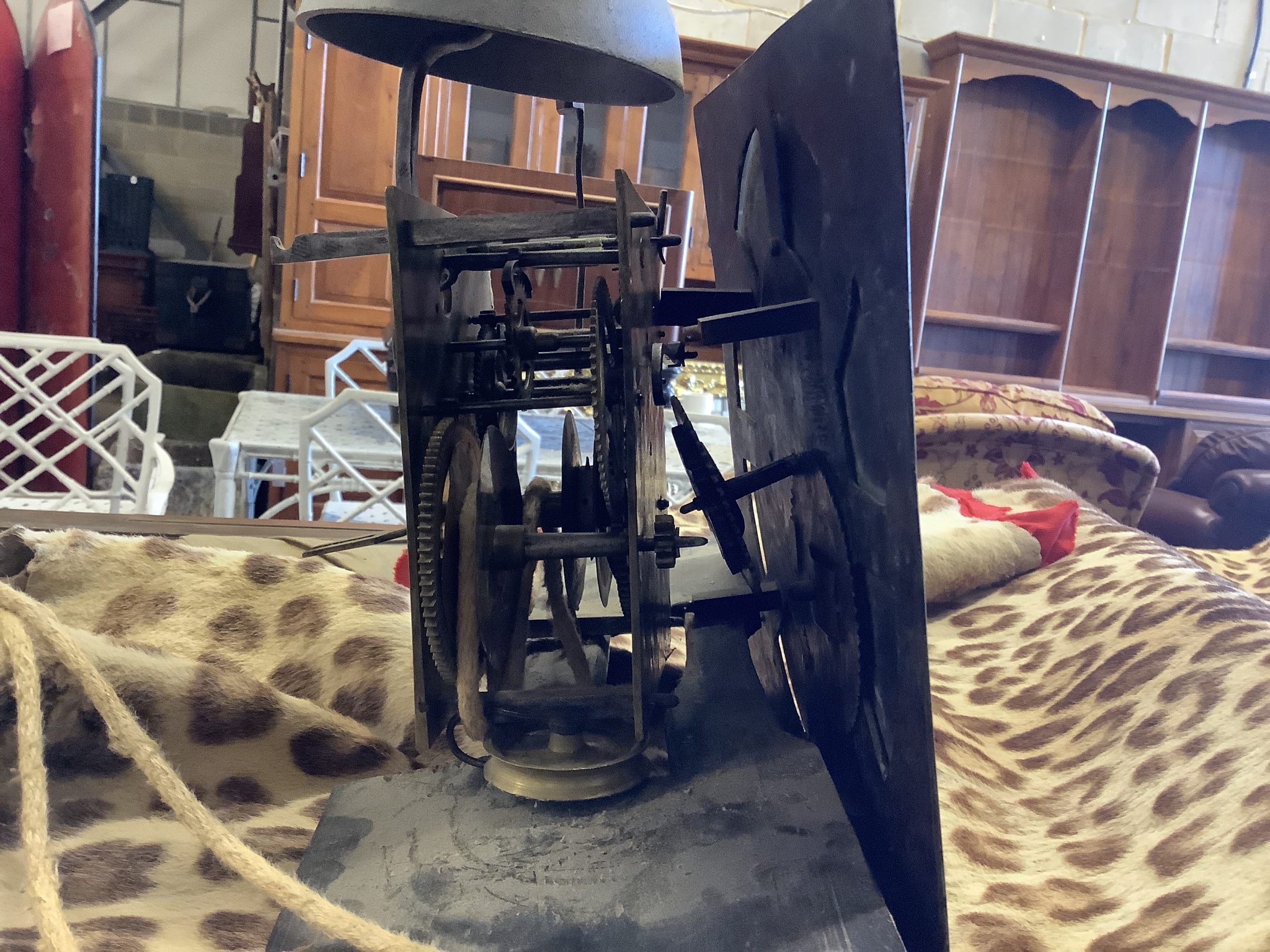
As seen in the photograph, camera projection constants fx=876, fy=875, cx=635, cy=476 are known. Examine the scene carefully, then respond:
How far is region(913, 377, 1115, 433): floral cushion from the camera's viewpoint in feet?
6.27

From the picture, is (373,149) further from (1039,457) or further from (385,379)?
(1039,457)

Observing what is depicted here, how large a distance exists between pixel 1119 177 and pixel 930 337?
3.10 feet

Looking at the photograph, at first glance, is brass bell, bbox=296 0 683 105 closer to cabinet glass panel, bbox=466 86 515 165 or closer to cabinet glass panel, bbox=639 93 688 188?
cabinet glass panel, bbox=466 86 515 165

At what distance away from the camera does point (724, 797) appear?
51 centimetres

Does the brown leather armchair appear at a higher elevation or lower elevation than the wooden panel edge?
lower

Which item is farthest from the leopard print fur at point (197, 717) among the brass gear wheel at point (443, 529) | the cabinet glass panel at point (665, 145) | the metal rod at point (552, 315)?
the cabinet glass panel at point (665, 145)

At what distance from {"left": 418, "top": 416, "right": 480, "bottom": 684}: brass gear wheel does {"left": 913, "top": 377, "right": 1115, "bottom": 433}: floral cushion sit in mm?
1551

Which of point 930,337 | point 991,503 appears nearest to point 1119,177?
point 930,337

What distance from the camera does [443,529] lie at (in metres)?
0.47

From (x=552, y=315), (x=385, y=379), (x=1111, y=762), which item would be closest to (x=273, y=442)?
(x=385, y=379)

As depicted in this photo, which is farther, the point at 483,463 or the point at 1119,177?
the point at 1119,177

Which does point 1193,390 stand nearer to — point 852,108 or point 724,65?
point 724,65

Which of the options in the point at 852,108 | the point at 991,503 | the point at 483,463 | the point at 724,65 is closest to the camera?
the point at 852,108

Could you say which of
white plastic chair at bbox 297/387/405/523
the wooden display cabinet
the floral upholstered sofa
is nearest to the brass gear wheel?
white plastic chair at bbox 297/387/405/523
